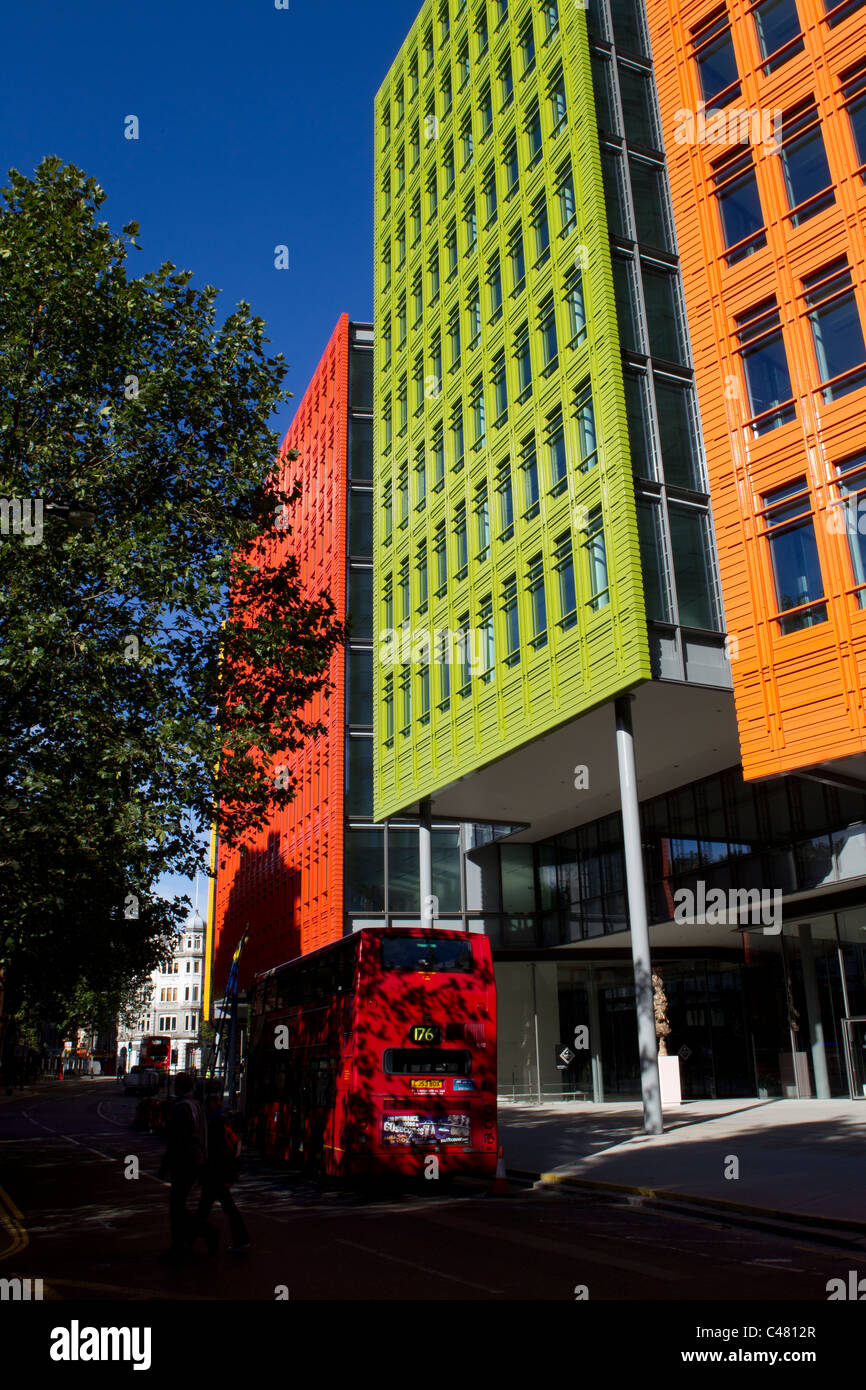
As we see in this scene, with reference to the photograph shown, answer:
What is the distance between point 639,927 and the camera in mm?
22750

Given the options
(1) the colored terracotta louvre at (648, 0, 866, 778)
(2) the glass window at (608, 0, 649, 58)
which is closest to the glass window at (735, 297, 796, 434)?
(1) the colored terracotta louvre at (648, 0, 866, 778)

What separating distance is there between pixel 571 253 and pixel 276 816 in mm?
38354

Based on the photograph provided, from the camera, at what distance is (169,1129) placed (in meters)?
10.9

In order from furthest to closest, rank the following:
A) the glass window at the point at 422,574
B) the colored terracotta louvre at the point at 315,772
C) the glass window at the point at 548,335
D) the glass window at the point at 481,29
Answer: the colored terracotta louvre at the point at 315,772, the glass window at the point at 422,574, the glass window at the point at 481,29, the glass window at the point at 548,335

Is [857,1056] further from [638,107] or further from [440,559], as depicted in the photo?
[638,107]

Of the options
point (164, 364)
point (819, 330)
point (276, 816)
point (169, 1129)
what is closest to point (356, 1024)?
point (169, 1129)

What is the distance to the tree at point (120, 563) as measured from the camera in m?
16.6

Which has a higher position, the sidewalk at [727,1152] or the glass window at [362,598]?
the glass window at [362,598]

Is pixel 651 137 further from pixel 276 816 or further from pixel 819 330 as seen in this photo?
pixel 276 816

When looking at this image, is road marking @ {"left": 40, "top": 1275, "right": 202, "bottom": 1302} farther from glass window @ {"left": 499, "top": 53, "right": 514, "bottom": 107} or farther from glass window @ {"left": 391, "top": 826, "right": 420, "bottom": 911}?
glass window @ {"left": 391, "top": 826, "right": 420, "bottom": 911}

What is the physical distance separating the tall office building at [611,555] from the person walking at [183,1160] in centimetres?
1473

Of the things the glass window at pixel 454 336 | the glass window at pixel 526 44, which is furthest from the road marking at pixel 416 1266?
the glass window at pixel 526 44

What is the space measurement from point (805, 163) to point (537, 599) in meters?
11.8

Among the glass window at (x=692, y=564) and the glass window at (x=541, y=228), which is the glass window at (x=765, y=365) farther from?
the glass window at (x=541, y=228)
